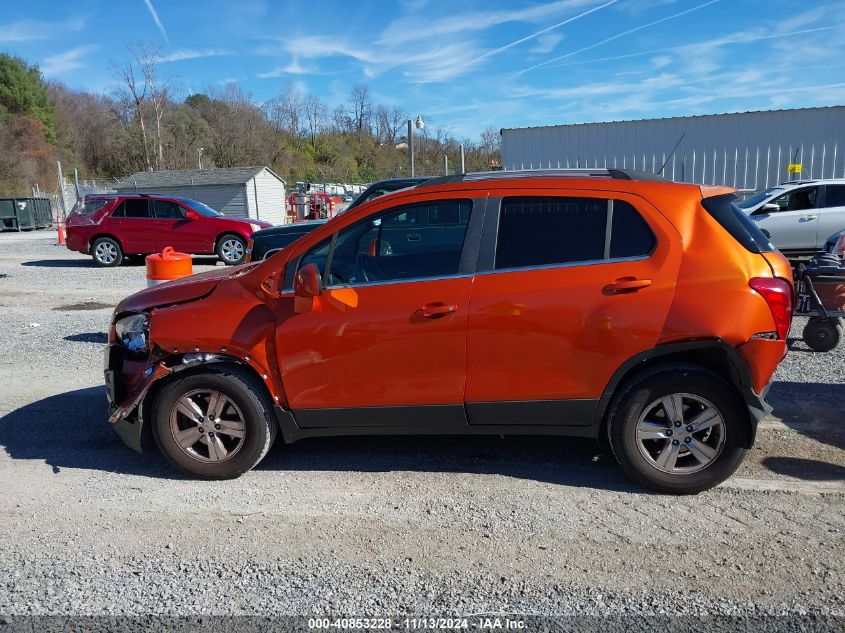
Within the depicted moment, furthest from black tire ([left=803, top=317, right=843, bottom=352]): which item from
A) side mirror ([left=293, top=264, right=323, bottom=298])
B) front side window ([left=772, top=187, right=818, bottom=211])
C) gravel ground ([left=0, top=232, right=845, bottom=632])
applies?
front side window ([left=772, top=187, right=818, bottom=211])

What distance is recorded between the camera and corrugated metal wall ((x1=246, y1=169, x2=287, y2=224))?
1368 inches

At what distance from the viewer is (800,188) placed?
1355 centimetres

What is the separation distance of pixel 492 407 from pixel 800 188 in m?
12.4

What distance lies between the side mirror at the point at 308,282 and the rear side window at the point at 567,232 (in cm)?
106

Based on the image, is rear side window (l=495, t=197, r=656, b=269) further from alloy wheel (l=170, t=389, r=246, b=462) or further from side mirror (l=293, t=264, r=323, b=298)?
alloy wheel (l=170, t=389, r=246, b=462)

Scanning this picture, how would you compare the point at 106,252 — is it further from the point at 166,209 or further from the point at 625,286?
the point at 625,286

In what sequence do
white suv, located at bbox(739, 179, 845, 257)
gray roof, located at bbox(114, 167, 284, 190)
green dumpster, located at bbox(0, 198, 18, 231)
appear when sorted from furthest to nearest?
1. gray roof, located at bbox(114, 167, 284, 190)
2. green dumpster, located at bbox(0, 198, 18, 231)
3. white suv, located at bbox(739, 179, 845, 257)

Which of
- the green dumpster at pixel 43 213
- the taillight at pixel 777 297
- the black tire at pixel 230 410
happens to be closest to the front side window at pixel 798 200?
Answer: the taillight at pixel 777 297

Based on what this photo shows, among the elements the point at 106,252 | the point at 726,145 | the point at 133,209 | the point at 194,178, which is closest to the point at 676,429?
the point at 133,209

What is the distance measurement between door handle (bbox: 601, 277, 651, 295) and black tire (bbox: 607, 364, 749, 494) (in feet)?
1.60

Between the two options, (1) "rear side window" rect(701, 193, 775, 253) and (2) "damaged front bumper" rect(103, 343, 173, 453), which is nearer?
(1) "rear side window" rect(701, 193, 775, 253)

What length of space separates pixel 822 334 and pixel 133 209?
615 inches

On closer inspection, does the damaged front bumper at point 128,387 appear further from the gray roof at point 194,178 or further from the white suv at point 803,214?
the gray roof at point 194,178

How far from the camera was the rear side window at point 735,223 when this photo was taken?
3.79 meters
